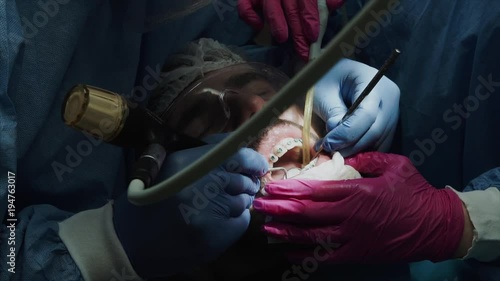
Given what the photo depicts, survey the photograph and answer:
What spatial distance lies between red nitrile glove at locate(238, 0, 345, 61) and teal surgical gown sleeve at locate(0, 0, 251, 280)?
40cm

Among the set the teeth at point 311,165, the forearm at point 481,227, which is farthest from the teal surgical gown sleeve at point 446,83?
the teeth at point 311,165

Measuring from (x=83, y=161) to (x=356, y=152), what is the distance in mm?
722

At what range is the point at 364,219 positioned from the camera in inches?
51.8

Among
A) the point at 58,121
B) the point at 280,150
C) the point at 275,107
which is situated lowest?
the point at 280,150

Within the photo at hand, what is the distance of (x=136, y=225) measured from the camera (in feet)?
4.02

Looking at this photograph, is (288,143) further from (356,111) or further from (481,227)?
(481,227)

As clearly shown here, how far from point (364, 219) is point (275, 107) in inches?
23.7

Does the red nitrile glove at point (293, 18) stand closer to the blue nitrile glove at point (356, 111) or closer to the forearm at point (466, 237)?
the blue nitrile glove at point (356, 111)

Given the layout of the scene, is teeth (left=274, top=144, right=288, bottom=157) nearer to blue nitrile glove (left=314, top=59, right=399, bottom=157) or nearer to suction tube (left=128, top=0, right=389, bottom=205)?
blue nitrile glove (left=314, top=59, right=399, bottom=157)

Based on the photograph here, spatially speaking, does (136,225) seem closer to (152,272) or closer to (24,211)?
(152,272)

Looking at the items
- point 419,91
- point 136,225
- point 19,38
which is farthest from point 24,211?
point 419,91

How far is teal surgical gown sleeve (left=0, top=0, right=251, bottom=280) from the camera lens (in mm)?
1184

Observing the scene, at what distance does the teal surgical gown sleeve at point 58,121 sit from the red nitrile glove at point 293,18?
0.40m

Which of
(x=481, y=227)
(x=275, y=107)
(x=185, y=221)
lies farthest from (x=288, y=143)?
(x=275, y=107)
